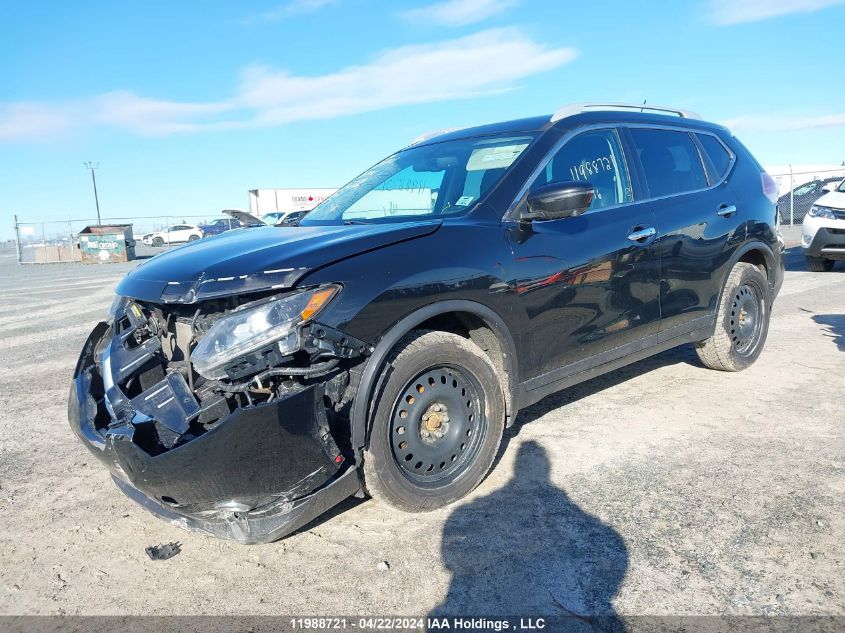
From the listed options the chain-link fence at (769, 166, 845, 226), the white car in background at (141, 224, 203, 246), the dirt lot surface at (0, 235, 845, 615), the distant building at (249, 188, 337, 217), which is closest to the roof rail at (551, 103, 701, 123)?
the dirt lot surface at (0, 235, 845, 615)

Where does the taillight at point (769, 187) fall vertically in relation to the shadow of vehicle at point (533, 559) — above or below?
above

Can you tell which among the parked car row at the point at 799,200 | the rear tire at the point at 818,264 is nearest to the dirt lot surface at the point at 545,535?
the rear tire at the point at 818,264

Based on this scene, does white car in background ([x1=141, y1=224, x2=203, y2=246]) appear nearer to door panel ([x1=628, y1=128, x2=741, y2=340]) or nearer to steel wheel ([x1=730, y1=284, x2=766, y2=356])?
steel wheel ([x1=730, y1=284, x2=766, y2=356])

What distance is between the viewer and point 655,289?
417 centimetres

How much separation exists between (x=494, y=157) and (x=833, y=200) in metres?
9.31

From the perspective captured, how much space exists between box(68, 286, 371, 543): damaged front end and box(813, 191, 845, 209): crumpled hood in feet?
34.5

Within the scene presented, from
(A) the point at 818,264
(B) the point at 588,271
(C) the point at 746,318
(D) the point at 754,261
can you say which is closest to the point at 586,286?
(B) the point at 588,271

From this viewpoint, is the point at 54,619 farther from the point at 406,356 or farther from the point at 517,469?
the point at 517,469

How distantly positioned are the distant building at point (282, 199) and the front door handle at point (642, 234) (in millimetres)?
35890

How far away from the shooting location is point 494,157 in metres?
3.85

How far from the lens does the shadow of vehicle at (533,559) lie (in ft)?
7.87

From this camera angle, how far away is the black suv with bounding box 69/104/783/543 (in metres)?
2.57

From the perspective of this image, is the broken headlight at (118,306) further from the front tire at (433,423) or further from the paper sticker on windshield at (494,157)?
the paper sticker on windshield at (494,157)

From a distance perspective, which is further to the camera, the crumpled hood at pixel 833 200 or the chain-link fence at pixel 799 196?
the chain-link fence at pixel 799 196
